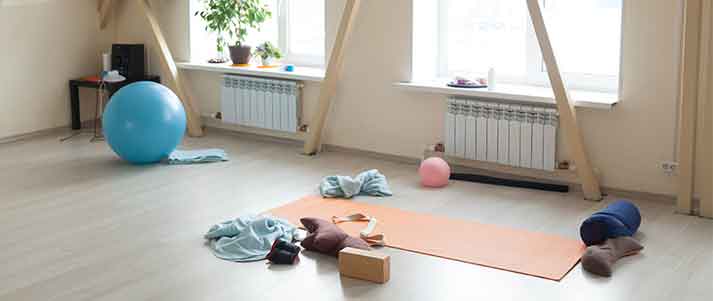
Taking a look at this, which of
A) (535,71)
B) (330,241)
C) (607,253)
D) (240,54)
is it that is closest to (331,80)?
(240,54)

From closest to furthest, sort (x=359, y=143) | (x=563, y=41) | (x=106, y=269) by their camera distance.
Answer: (x=106, y=269), (x=563, y=41), (x=359, y=143)

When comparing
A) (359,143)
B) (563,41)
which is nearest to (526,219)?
(563,41)

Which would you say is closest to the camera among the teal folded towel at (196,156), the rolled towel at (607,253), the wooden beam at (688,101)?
the rolled towel at (607,253)

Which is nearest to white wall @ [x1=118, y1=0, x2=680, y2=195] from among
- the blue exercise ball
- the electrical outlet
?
the electrical outlet

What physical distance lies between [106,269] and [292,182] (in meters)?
2.08

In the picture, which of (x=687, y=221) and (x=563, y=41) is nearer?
(x=687, y=221)

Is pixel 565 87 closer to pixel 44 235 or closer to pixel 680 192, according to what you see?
pixel 680 192

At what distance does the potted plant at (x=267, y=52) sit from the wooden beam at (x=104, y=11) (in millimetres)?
1625

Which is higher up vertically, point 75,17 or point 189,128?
point 75,17

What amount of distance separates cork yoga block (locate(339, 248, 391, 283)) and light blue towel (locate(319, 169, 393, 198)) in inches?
61.8

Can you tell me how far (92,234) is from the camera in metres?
5.25

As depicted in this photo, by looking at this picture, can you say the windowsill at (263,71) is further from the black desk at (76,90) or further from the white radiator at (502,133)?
the white radiator at (502,133)

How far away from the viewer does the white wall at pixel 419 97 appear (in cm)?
577

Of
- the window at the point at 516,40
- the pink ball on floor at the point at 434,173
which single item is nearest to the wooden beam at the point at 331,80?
the window at the point at 516,40
